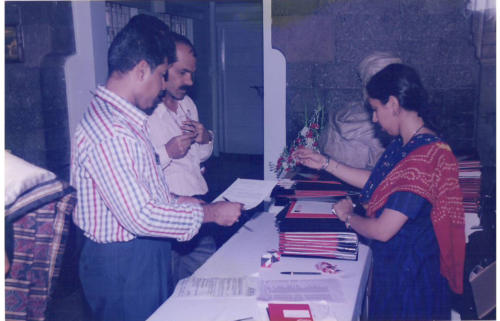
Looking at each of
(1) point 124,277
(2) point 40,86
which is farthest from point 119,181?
(2) point 40,86

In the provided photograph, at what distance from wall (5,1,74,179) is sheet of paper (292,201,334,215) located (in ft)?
6.64

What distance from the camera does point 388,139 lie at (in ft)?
8.44

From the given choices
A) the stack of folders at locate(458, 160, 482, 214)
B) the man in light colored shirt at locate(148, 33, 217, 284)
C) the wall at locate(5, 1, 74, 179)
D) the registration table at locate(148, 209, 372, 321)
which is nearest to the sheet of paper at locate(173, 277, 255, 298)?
the registration table at locate(148, 209, 372, 321)

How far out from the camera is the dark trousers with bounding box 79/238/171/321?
1.57 metres

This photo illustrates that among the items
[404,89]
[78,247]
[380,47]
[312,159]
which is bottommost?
[78,247]

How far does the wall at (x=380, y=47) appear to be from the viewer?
9.51 feet

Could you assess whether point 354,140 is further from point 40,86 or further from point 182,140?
point 40,86

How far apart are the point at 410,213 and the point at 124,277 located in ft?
3.10

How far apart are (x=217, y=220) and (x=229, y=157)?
19.8 ft

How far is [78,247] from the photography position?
11.3 ft

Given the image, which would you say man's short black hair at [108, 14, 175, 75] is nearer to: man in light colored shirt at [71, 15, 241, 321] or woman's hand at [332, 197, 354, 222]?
man in light colored shirt at [71, 15, 241, 321]

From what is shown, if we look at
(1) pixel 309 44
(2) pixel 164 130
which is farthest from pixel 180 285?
(1) pixel 309 44

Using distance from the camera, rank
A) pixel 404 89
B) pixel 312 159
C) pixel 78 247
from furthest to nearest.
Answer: pixel 78 247
pixel 312 159
pixel 404 89

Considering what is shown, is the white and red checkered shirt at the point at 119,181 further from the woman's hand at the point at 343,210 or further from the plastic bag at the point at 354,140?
the plastic bag at the point at 354,140
